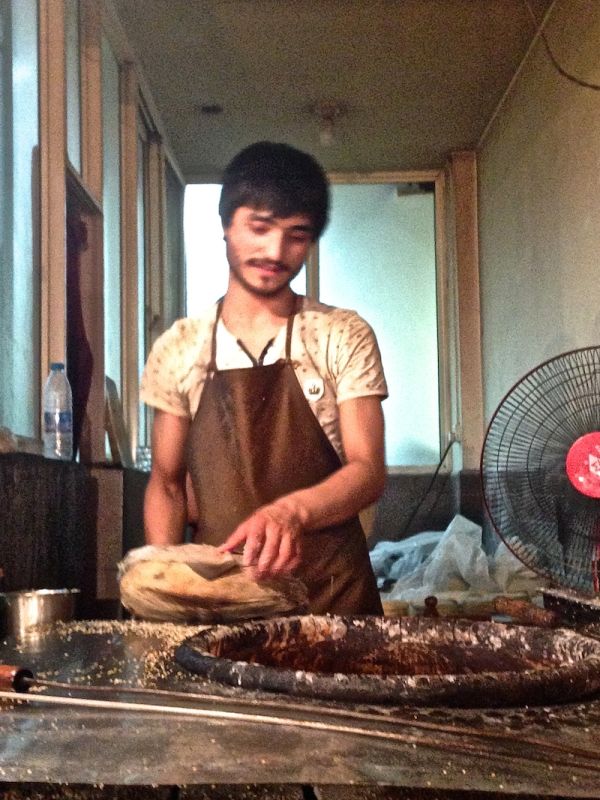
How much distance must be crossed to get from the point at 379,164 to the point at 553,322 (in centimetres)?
92

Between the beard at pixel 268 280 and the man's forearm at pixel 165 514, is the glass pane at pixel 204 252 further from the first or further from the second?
the man's forearm at pixel 165 514

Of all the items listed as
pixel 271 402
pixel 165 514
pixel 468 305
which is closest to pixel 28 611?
pixel 165 514

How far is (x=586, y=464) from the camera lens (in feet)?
4.05

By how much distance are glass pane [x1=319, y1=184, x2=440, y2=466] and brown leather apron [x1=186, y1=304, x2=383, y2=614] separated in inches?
57.5

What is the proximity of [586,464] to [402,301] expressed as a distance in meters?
1.81

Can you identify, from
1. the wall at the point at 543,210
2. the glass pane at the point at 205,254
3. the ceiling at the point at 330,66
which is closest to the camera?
the glass pane at the point at 205,254

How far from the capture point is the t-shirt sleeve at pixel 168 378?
129 cm

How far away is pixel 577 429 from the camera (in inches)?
50.0

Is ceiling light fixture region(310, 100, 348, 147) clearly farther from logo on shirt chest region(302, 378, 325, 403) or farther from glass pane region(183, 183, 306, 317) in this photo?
logo on shirt chest region(302, 378, 325, 403)

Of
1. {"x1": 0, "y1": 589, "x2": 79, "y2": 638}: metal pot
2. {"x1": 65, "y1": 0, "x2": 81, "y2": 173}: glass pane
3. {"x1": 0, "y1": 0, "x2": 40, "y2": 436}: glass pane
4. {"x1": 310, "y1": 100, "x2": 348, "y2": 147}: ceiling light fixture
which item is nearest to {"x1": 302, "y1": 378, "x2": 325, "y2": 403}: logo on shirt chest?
{"x1": 0, "y1": 589, "x2": 79, "y2": 638}: metal pot

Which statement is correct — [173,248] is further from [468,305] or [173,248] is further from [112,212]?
[468,305]

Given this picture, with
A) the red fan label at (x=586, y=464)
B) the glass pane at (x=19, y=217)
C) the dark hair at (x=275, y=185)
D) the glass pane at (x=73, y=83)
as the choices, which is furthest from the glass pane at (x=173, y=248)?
the red fan label at (x=586, y=464)

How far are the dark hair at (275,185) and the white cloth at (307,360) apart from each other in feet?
0.49

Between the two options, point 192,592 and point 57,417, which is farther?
point 57,417
